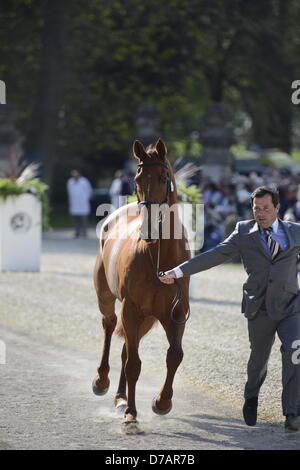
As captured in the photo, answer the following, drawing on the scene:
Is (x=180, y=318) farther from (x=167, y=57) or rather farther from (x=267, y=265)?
(x=167, y=57)

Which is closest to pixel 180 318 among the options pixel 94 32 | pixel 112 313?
pixel 112 313

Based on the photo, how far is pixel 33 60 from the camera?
37344mm

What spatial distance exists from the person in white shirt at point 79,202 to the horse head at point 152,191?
20.7m

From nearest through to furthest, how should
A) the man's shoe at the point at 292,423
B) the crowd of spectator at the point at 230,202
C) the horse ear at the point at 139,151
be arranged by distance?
the man's shoe at the point at 292,423 → the horse ear at the point at 139,151 → the crowd of spectator at the point at 230,202

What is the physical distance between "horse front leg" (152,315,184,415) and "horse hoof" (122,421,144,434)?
40cm

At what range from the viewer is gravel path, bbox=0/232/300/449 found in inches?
291

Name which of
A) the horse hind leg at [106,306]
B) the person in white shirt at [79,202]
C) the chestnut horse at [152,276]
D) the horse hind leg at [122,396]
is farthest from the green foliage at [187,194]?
the person in white shirt at [79,202]

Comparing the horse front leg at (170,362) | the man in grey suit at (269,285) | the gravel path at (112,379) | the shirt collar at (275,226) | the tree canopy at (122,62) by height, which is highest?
the tree canopy at (122,62)

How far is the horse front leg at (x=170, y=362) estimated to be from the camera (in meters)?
7.95

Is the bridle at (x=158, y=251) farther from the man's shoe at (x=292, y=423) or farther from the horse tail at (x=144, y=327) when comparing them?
the man's shoe at (x=292, y=423)

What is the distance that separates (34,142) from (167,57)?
21.7 ft

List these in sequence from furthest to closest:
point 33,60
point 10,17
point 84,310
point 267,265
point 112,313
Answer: point 33,60 < point 10,17 < point 84,310 < point 112,313 < point 267,265

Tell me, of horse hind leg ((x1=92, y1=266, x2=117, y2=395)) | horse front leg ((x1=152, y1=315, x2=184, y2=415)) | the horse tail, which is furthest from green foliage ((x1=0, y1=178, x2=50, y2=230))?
horse front leg ((x1=152, y1=315, x2=184, y2=415))

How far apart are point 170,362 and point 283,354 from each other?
3.03 ft
